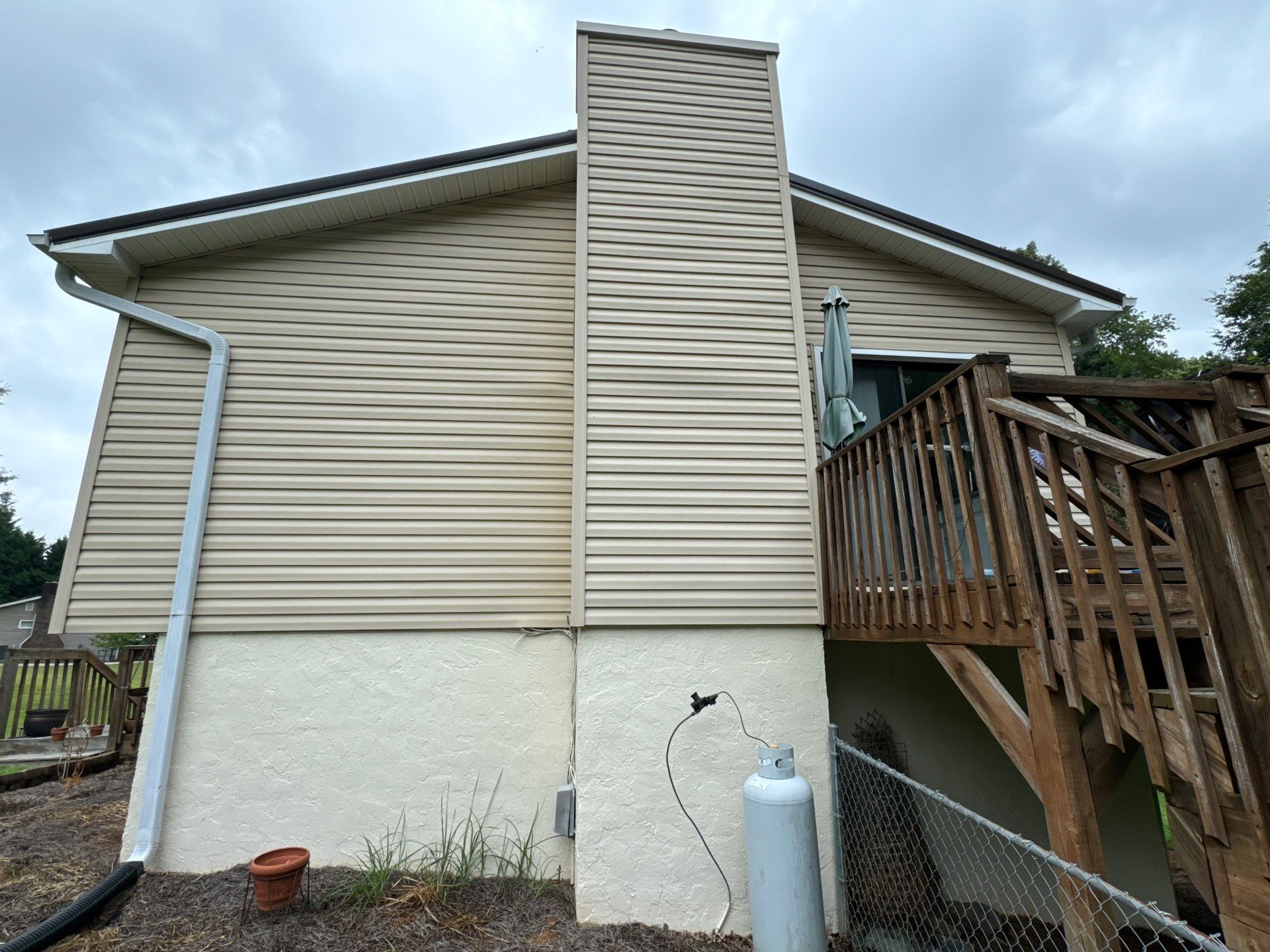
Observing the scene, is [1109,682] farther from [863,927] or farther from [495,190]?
[495,190]

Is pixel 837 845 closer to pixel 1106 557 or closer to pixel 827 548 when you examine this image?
pixel 827 548

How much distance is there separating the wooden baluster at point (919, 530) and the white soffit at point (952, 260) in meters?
3.03

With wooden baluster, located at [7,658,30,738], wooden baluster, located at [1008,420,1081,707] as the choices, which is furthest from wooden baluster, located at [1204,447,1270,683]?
wooden baluster, located at [7,658,30,738]

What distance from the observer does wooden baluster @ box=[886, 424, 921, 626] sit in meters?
3.02

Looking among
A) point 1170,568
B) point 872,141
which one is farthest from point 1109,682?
point 872,141

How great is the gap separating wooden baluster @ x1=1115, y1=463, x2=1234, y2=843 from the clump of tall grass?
3.63 m

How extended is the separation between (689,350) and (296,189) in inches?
129

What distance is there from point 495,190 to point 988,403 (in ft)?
14.4

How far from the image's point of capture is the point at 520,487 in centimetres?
470

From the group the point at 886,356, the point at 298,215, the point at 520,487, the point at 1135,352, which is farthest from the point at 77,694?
the point at 1135,352

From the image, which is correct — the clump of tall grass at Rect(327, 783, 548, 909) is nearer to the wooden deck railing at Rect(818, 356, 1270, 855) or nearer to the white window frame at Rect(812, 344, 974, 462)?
the wooden deck railing at Rect(818, 356, 1270, 855)

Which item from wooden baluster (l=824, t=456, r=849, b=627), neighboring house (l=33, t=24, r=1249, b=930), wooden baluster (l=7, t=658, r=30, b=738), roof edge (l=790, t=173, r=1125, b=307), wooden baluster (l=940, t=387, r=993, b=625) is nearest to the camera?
wooden baluster (l=940, t=387, r=993, b=625)

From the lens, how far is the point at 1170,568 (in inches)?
115

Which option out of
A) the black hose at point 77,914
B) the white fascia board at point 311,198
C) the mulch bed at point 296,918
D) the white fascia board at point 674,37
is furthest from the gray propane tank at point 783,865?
the white fascia board at point 674,37
